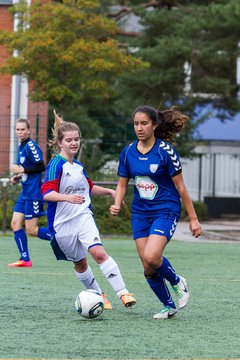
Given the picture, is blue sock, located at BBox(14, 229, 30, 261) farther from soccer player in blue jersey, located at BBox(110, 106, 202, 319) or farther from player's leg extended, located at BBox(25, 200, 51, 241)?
soccer player in blue jersey, located at BBox(110, 106, 202, 319)

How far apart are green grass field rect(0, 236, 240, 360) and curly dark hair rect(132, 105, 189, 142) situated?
162cm

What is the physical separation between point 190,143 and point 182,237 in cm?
1141

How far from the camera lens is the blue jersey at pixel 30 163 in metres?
14.7

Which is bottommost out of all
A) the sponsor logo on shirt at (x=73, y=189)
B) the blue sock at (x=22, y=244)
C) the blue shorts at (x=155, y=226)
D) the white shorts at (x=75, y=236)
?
the blue sock at (x=22, y=244)

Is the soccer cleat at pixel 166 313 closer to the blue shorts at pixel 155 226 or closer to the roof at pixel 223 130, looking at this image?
the blue shorts at pixel 155 226

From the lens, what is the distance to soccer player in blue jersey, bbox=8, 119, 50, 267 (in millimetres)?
14695

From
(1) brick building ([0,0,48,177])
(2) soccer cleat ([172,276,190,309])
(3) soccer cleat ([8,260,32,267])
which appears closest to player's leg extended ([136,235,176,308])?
(2) soccer cleat ([172,276,190,309])

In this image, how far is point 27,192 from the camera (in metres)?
15.2

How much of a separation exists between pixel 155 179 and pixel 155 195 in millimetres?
141

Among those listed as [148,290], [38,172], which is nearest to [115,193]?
[148,290]

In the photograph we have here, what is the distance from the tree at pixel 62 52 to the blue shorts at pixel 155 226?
16770 mm

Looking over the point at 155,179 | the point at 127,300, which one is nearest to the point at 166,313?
the point at 127,300

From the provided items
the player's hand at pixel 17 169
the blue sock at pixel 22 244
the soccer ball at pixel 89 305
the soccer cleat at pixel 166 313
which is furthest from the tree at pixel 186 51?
the soccer ball at pixel 89 305

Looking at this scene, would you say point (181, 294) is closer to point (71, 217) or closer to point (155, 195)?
point (155, 195)
